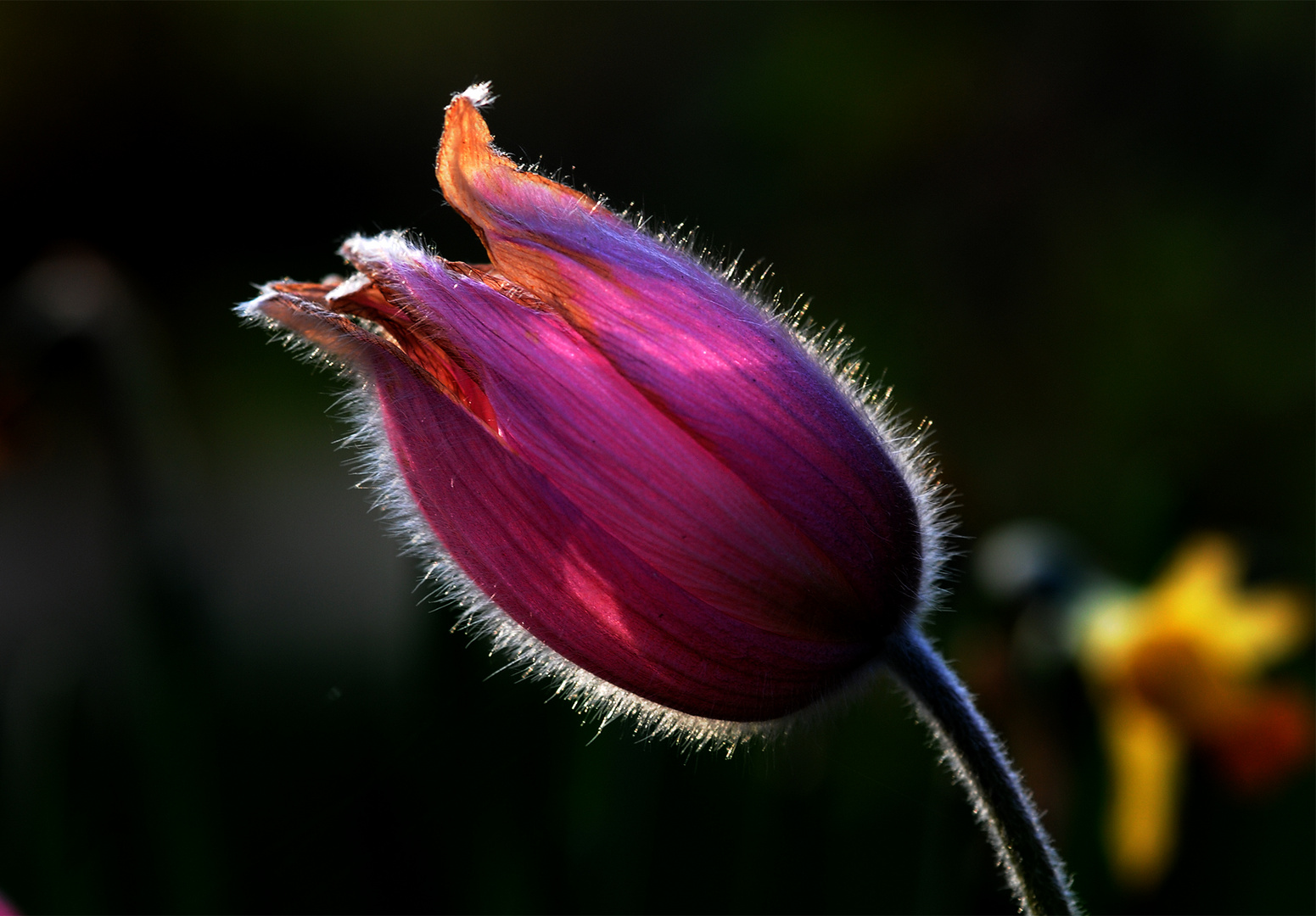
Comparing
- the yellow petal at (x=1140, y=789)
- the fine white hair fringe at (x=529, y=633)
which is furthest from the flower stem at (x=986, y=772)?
the yellow petal at (x=1140, y=789)

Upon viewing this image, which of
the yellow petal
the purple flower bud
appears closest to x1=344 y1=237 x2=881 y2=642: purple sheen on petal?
the purple flower bud

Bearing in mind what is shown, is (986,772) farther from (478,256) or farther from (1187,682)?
(478,256)

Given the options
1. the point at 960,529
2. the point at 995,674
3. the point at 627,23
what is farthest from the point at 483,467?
the point at 627,23

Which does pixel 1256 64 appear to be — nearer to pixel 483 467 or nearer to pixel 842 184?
pixel 842 184

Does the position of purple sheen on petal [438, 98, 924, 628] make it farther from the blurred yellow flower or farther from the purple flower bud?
the blurred yellow flower

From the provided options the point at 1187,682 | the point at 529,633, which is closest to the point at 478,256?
the point at 1187,682

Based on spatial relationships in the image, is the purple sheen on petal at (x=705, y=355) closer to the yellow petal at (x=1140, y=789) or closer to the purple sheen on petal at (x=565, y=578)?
the purple sheen on petal at (x=565, y=578)
